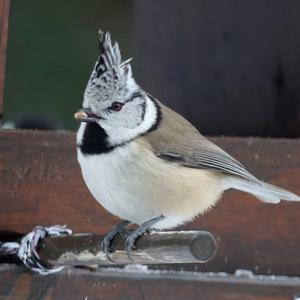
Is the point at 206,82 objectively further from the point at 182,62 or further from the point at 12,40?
the point at 12,40

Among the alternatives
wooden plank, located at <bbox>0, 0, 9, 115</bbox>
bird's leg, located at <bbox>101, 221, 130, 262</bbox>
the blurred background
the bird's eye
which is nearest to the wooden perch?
bird's leg, located at <bbox>101, 221, 130, 262</bbox>

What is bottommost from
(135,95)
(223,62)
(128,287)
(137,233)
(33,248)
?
(128,287)

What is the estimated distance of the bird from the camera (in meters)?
2.21

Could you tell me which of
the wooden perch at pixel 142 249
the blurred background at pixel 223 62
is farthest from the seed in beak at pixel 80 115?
the blurred background at pixel 223 62

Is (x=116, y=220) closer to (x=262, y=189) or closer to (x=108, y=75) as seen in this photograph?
(x=262, y=189)

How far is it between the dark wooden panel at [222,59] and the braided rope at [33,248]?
0.83 m

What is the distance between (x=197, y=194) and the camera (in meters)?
2.39

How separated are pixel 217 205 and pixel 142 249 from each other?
0.63 m

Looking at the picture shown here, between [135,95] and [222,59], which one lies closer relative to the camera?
[135,95]

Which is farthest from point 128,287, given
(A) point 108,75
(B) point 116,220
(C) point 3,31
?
(C) point 3,31

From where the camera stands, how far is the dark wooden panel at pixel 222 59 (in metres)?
3.17

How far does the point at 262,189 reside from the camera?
2463mm

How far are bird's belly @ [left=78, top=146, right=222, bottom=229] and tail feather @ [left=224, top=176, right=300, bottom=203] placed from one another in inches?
3.4

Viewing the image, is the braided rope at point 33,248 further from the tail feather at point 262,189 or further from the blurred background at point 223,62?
the blurred background at point 223,62
